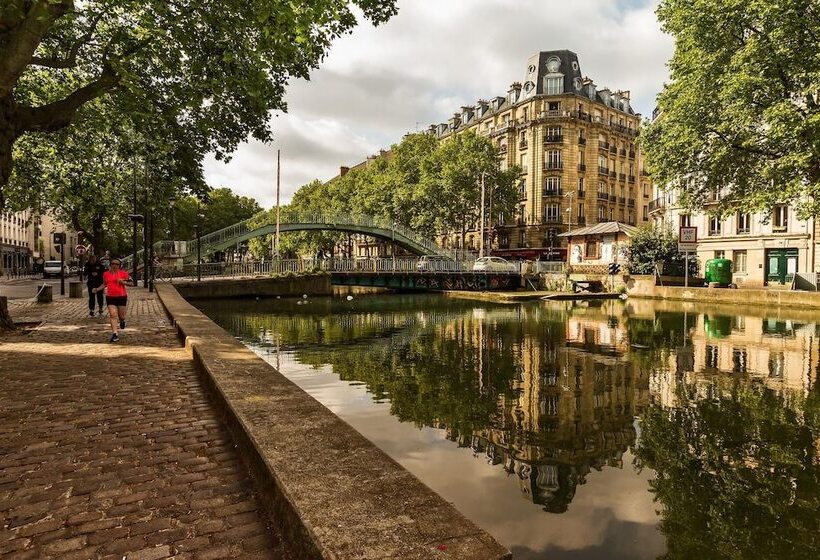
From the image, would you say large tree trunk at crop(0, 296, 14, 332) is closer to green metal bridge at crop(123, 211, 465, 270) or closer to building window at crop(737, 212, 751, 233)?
green metal bridge at crop(123, 211, 465, 270)

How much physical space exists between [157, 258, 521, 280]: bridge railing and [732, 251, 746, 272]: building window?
59.2ft

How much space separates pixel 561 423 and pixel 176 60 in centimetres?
1092

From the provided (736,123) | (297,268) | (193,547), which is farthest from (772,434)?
(297,268)

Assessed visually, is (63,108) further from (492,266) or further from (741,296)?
(492,266)

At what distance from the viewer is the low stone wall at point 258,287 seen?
97.7 feet

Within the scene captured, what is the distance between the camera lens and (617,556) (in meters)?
3.53

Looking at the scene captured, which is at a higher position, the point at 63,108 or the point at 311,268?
the point at 63,108

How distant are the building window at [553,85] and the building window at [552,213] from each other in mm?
13907

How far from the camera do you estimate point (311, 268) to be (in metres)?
36.2

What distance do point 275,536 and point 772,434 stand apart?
579cm

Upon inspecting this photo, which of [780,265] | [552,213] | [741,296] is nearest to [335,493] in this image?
[741,296]

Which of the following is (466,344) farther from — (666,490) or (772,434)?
(666,490)

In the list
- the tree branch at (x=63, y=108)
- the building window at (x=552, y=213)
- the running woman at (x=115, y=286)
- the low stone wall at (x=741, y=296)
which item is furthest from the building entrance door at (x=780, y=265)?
the tree branch at (x=63, y=108)

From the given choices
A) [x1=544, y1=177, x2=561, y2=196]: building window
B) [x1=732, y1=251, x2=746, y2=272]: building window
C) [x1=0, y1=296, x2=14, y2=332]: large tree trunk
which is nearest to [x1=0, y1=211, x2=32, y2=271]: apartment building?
[x1=0, y1=296, x2=14, y2=332]: large tree trunk
